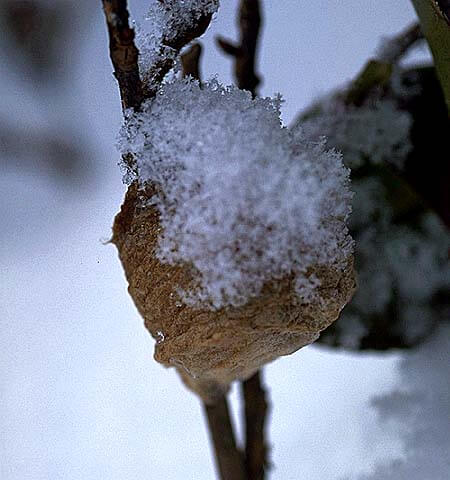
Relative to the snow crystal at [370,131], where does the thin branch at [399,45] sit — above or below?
above

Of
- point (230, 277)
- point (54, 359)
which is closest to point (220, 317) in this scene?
point (230, 277)

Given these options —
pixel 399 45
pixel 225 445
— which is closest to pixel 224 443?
pixel 225 445

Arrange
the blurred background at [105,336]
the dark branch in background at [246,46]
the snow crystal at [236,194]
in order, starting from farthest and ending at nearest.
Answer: the blurred background at [105,336]
the dark branch in background at [246,46]
the snow crystal at [236,194]

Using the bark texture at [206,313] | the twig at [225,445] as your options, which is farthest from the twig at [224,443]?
the bark texture at [206,313]

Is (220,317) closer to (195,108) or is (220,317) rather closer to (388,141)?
(195,108)

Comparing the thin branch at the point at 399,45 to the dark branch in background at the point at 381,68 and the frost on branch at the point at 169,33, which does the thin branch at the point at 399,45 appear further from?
the frost on branch at the point at 169,33

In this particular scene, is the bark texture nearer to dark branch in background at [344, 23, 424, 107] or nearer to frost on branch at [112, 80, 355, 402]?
frost on branch at [112, 80, 355, 402]

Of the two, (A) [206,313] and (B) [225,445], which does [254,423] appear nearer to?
(B) [225,445]
